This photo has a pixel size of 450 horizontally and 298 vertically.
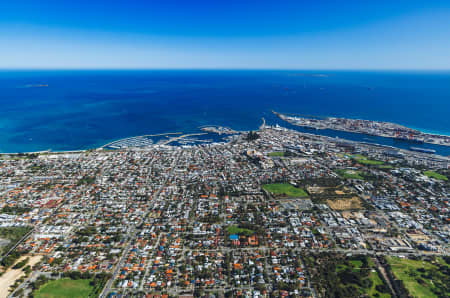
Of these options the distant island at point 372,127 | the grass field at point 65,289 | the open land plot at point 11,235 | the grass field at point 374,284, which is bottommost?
the grass field at point 65,289

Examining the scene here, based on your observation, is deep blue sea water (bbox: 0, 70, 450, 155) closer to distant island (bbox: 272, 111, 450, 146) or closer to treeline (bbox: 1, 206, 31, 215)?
distant island (bbox: 272, 111, 450, 146)

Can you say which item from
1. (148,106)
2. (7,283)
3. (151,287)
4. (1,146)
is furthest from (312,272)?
(148,106)

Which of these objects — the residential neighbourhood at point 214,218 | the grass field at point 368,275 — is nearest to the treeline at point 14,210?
the residential neighbourhood at point 214,218

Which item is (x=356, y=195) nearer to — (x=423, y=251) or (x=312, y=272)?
(x=423, y=251)

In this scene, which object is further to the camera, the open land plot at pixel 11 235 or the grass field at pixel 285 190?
the grass field at pixel 285 190

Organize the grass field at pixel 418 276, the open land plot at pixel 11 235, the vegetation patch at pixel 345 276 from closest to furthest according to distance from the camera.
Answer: the vegetation patch at pixel 345 276 → the grass field at pixel 418 276 → the open land plot at pixel 11 235

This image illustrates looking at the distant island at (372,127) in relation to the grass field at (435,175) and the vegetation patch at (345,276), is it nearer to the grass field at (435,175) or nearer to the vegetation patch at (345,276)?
the grass field at (435,175)
